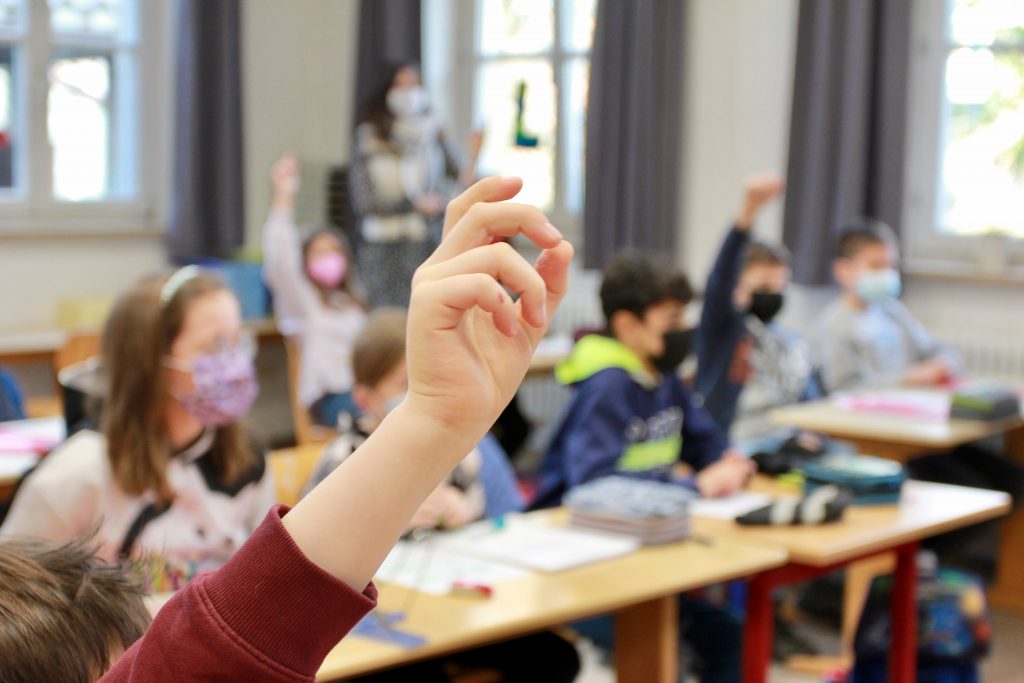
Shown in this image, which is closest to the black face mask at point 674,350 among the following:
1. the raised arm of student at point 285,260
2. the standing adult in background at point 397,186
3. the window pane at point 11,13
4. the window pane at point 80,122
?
the raised arm of student at point 285,260

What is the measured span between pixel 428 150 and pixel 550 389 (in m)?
1.42

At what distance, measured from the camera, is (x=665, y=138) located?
20.4ft

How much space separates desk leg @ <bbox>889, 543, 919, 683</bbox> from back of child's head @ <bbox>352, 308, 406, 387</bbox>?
1.31 meters

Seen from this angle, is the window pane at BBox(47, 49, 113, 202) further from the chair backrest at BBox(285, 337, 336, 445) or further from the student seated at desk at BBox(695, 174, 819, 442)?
the student seated at desk at BBox(695, 174, 819, 442)

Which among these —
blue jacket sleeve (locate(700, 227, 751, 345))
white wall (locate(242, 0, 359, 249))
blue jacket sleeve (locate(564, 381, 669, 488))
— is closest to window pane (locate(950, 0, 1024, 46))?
blue jacket sleeve (locate(700, 227, 751, 345))

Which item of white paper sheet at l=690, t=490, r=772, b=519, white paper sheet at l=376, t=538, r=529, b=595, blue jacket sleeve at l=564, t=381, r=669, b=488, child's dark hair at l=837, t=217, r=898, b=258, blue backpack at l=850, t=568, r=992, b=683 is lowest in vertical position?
blue backpack at l=850, t=568, r=992, b=683

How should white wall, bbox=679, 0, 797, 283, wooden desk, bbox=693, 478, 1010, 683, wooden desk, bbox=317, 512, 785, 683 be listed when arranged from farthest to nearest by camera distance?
1. white wall, bbox=679, 0, 797, 283
2. wooden desk, bbox=693, 478, 1010, 683
3. wooden desk, bbox=317, 512, 785, 683

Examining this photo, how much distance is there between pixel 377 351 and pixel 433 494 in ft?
1.06

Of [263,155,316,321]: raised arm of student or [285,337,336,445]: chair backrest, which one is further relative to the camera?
[263,155,316,321]: raised arm of student

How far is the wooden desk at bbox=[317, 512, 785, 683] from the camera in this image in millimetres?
2064

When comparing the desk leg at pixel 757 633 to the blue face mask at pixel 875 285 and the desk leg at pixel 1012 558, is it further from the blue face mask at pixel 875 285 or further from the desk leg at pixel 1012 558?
the blue face mask at pixel 875 285

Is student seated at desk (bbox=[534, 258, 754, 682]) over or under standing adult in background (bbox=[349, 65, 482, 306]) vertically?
under

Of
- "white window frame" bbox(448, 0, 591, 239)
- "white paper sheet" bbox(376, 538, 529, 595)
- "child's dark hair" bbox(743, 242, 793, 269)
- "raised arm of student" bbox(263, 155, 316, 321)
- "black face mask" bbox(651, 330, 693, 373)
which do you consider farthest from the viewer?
"white window frame" bbox(448, 0, 591, 239)

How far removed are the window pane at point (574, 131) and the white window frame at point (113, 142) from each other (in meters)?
2.05
